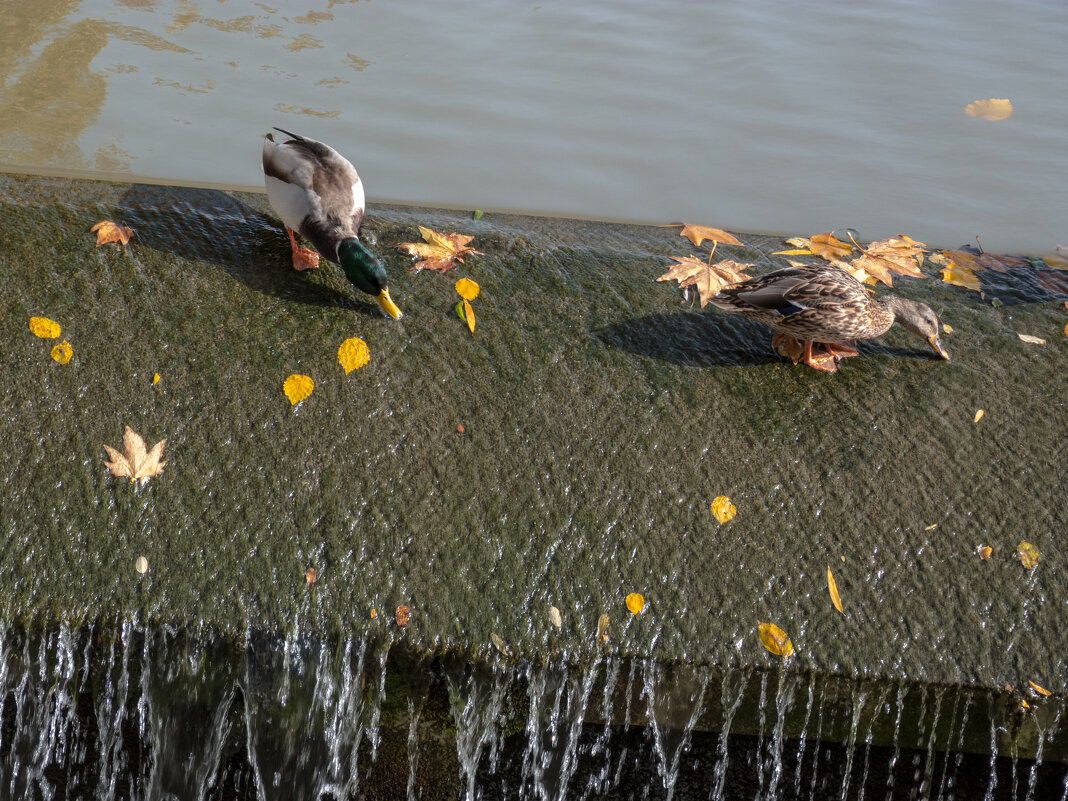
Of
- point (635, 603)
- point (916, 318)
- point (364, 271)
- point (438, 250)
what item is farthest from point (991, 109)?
point (635, 603)

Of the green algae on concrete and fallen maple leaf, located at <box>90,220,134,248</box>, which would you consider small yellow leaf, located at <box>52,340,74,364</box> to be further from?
fallen maple leaf, located at <box>90,220,134,248</box>

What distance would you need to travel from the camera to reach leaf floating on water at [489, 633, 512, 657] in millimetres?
2281

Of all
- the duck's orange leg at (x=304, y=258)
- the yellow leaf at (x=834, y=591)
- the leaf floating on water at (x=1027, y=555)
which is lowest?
the yellow leaf at (x=834, y=591)

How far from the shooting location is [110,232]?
10.2 ft

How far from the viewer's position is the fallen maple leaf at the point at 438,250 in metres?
3.24

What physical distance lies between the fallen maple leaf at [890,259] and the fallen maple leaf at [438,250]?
5.58ft

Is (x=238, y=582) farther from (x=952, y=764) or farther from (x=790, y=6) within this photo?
(x=790, y=6)

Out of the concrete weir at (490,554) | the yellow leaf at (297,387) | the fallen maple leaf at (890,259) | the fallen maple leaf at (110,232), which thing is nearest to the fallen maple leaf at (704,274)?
the concrete weir at (490,554)

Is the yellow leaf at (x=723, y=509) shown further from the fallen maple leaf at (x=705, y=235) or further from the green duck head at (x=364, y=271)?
the fallen maple leaf at (x=705, y=235)

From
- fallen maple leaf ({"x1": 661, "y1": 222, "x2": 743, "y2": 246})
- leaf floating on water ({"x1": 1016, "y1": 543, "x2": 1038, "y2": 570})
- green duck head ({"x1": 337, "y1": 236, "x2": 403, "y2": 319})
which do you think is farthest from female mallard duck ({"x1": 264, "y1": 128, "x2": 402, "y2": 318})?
leaf floating on water ({"x1": 1016, "y1": 543, "x2": 1038, "y2": 570})

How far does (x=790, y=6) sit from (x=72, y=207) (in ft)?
19.3

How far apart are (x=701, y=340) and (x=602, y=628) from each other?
1269 millimetres

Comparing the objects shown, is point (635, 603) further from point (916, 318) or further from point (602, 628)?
point (916, 318)

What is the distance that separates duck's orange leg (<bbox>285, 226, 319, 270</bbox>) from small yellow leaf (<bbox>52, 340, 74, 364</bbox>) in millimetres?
843
